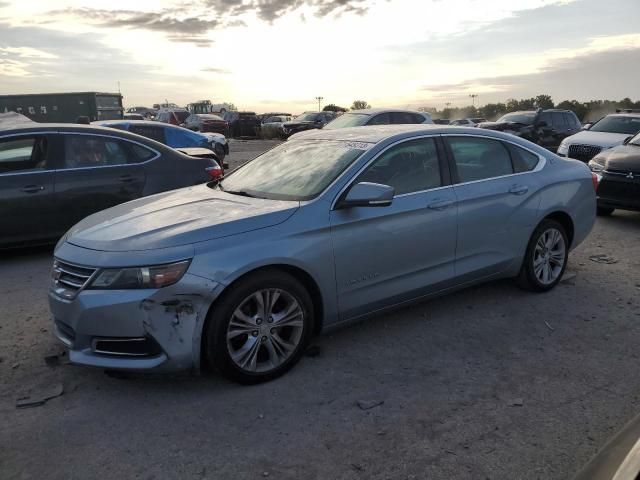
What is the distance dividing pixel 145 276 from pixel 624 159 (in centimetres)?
743

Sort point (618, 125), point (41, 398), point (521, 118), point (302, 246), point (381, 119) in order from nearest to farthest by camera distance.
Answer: point (41, 398)
point (302, 246)
point (618, 125)
point (381, 119)
point (521, 118)

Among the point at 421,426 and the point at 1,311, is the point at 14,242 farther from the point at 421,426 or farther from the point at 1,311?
the point at 421,426

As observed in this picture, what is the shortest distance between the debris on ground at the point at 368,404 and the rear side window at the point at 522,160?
2.66m

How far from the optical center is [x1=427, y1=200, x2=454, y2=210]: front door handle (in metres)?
4.31

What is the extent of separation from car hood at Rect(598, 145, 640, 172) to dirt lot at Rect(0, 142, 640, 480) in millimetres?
4058

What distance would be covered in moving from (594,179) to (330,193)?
10.4ft

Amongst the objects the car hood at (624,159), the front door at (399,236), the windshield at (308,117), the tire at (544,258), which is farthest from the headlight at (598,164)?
the windshield at (308,117)

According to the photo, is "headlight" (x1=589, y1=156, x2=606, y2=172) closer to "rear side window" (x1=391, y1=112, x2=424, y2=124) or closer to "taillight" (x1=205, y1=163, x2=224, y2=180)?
"rear side window" (x1=391, y1=112, x2=424, y2=124)

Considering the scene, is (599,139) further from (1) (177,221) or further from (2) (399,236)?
(1) (177,221)

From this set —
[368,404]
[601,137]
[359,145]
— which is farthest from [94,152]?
[601,137]

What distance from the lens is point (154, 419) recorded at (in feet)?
10.6

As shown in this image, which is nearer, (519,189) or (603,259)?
(519,189)

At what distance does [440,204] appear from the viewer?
14.3 ft

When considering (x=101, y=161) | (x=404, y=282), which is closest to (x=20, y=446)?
(x=404, y=282)
